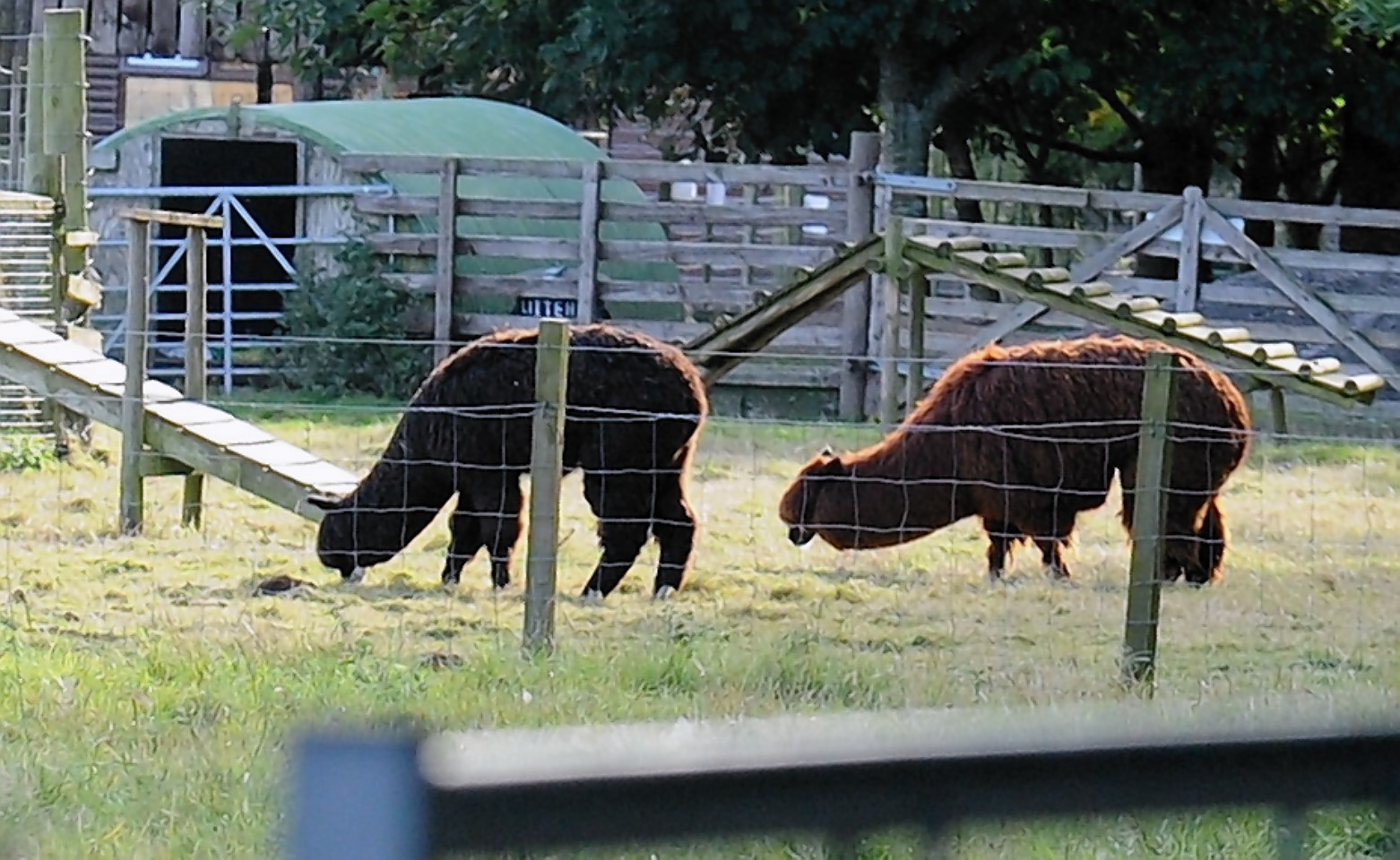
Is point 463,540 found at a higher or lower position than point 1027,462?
lower

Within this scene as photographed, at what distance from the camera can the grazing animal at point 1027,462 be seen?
10.5m

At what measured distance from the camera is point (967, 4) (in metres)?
19.4

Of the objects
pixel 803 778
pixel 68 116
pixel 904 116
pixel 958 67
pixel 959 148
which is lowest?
pixel 803 778

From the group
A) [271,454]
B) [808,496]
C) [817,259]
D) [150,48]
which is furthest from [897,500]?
[150,48]

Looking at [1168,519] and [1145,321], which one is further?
[1145,321]

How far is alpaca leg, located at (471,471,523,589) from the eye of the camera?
33.7ft

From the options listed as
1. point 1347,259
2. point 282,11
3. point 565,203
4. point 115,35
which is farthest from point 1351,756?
point 115,35

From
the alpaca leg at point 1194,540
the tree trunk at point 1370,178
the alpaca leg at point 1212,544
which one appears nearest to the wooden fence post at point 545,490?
the alpaca leg at point 1194,540

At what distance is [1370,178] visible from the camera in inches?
887

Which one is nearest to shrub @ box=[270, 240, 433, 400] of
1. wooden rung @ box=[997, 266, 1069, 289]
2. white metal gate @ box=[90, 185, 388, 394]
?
white metal gate @ box=[90, 185, 388, 394]

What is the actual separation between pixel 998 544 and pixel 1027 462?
17.9 inches

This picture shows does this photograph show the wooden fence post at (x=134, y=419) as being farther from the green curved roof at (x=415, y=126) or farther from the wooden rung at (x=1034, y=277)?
the green curved roof at (x=415, y=126)

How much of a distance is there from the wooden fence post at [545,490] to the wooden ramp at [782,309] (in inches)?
274

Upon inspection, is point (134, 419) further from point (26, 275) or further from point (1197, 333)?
point (1197, 333)
